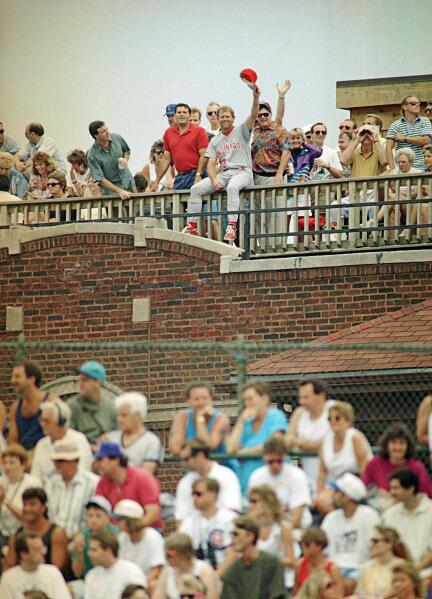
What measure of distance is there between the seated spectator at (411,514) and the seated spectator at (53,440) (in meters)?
2.68

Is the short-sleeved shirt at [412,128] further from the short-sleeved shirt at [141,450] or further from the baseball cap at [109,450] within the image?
the baseball cap at [109,450]

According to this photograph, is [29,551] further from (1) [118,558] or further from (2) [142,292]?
(2) [142,292]

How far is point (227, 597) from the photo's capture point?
1630 cm

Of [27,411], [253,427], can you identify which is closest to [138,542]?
[253,427]

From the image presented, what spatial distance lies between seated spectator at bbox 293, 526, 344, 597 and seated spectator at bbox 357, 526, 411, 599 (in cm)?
21

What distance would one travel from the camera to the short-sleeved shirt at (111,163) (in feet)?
89.2

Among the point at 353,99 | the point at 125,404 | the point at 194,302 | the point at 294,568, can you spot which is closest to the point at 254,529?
the point at 294,568

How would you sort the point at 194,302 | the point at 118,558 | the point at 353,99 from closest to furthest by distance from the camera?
the point at 118,558 → the point at 194,302 → the point at 353,99

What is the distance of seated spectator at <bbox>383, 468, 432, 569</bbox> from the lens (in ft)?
54.2

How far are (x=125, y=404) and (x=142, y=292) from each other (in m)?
10.4

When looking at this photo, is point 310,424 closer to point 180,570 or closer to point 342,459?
point 342,459

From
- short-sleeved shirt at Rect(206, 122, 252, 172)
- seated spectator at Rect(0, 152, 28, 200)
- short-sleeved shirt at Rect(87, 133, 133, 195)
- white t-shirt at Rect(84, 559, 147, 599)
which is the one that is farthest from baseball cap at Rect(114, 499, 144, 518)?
seated spectator at Rect(0, 152, 28, 200)

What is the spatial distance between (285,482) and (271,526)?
446mm

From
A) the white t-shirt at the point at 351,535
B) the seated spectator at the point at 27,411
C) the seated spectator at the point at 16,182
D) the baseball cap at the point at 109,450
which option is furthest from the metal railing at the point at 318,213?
the white t-shirt at the point at 351,535
